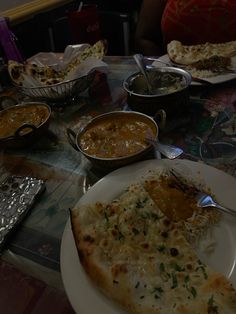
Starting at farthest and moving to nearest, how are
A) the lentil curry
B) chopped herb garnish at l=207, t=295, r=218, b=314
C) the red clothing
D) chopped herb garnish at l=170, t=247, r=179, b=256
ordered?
the red clothing
the lentil curry
chopped herb garnish at l=170, t=247, r=179, b=256
chopped herb garnish at l=207, t=295, r=218, b=314

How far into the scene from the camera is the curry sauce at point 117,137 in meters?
1.00

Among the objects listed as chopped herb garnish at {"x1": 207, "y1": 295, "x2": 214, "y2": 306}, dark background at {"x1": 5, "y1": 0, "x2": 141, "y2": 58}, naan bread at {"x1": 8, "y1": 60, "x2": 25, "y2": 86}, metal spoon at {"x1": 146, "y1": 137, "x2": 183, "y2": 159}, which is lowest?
dark background at {"x1": 5, "y1": 0, "x2": 141, "y2": 58}

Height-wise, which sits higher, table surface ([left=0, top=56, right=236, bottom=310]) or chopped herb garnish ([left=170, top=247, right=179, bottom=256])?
chopped herb garnish ([left=170, top=247, right=179, bottom=256])

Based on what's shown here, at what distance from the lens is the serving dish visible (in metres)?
1.15

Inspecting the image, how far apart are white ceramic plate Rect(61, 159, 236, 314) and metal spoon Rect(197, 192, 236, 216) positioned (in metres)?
0.01

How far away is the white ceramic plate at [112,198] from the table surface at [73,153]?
0.08 meters

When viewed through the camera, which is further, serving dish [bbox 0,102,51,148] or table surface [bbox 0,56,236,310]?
serving dish [bbox 0,102,51,148]

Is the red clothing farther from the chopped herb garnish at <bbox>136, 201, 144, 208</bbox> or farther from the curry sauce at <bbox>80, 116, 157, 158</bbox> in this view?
the chopped herb garnish at <bbox>136, 201, 144, 208</bbox>

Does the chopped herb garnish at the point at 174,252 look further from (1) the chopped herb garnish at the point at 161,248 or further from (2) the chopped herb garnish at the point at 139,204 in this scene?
(2) the chopped herb garnish at the point at 139,204

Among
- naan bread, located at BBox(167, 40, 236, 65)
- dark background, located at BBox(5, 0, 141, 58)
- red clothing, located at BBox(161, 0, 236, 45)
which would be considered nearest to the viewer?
naan bread, located at BBox(167, 40, 236, 65)

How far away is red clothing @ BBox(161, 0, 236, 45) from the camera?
1.93 m

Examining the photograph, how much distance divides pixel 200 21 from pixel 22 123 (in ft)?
4.26

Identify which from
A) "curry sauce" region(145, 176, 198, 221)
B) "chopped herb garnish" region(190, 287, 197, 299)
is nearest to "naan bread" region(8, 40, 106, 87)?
"curry sauce" region(145, 176, 198, 221)

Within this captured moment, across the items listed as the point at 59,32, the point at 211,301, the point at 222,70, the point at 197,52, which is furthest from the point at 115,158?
the point at 59,32
